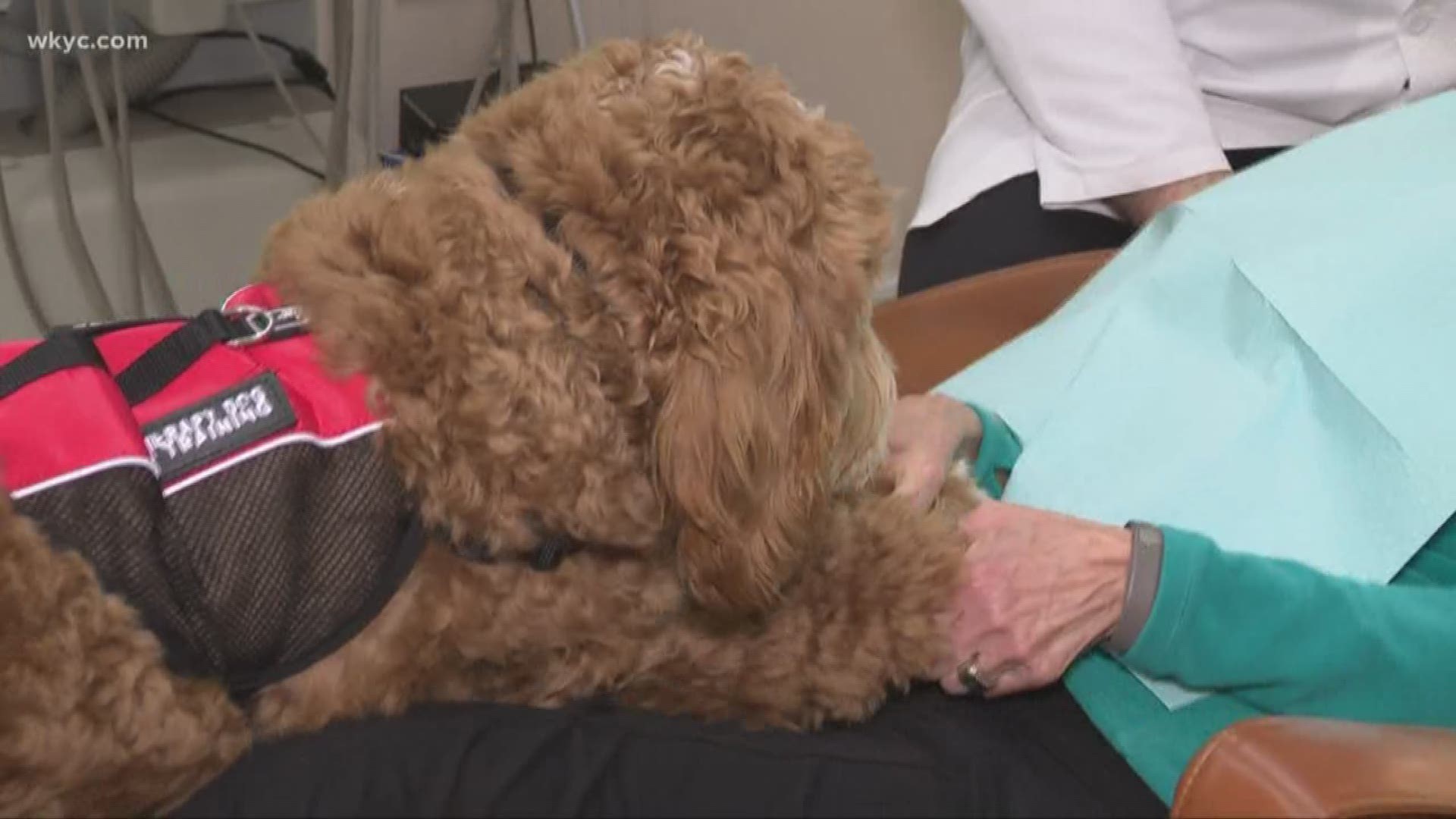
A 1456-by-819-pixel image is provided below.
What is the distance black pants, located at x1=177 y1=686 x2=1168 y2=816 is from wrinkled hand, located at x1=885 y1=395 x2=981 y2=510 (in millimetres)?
257

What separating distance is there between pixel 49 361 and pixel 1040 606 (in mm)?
746

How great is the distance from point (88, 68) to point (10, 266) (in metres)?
0.34

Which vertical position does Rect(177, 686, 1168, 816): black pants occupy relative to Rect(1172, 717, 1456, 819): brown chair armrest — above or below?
below

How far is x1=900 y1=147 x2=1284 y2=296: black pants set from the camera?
5.74 feet

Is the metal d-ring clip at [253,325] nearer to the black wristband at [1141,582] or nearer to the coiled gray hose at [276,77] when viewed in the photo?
the black wristband at [1141,582]

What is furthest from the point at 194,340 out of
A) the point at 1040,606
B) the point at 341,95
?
the point at 341,95

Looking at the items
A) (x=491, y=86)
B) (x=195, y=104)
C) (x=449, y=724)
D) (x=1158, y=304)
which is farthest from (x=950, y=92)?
(x=449, y=724)

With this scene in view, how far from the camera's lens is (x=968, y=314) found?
1.60 m

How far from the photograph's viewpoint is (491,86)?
2.46 metres

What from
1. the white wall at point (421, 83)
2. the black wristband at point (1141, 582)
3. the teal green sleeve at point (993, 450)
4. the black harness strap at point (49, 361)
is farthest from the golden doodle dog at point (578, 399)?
the white wall at point (421, 83)

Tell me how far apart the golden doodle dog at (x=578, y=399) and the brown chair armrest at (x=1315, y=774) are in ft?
1.03

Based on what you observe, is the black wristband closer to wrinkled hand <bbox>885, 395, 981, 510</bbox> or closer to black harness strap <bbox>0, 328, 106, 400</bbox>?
wrinkled hand <bbox>885, 395, 981, 510</bbox>

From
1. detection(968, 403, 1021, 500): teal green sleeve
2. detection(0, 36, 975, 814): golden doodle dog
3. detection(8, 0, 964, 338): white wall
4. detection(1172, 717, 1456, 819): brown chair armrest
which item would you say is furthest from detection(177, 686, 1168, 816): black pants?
detection(8, 0, 964, 338): white wall

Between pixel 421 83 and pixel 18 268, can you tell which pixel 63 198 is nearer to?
pixel 18 268
